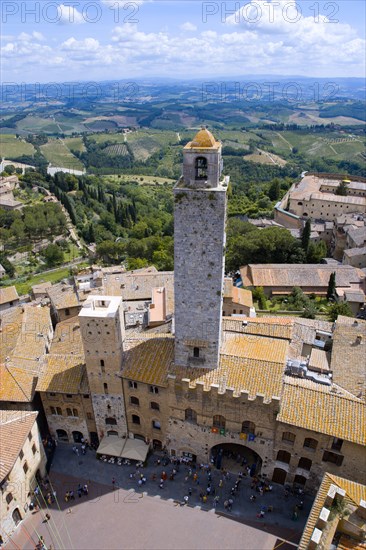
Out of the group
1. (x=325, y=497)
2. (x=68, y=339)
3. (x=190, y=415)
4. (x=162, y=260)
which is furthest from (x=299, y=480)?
(x=162, y=260)

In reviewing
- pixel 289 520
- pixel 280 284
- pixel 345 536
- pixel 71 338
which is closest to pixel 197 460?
pixel 289 520

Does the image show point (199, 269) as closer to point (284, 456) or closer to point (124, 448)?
point (284, 456)

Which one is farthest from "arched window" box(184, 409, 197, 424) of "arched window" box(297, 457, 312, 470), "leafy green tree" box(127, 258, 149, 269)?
"leafy green tree" box(127, 258, 149, 269)

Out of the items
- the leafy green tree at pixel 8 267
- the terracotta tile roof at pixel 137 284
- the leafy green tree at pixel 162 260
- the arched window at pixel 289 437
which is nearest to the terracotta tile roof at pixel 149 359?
the arched window at pixel 289 437

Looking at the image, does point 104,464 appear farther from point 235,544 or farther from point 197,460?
point 235,544

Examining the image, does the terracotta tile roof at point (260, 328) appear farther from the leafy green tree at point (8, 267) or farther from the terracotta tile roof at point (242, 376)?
the leafy green tree at point (8, 267)

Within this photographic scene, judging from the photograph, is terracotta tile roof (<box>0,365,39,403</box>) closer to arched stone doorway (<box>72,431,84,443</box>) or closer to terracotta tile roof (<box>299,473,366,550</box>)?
arched stone doorway (<box>72,431,84,443</box>)
